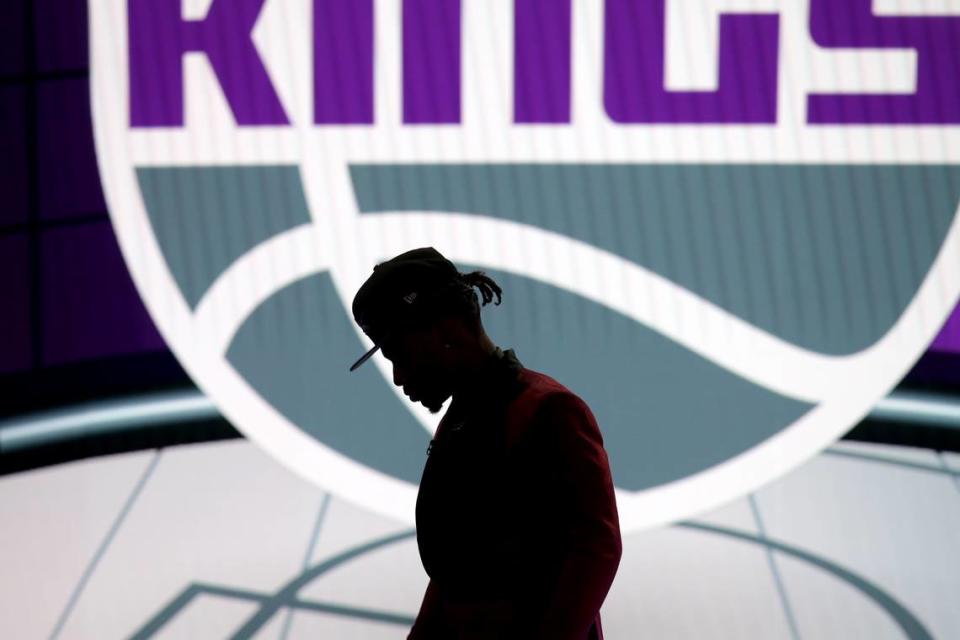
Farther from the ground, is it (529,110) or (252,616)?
(529,110)

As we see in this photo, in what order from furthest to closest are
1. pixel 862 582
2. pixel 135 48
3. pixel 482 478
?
pixel 135 48
pixel 862 582
pixel 482 478

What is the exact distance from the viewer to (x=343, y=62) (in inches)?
116

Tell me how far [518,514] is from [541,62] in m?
1.98

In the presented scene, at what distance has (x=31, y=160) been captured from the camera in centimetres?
302

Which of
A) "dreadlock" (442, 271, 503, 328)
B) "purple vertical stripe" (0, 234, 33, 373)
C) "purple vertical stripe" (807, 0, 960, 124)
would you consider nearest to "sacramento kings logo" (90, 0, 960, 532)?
"purple vertical stripe" (807, 0, 960, 124)

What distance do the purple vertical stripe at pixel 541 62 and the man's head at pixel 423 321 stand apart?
1764 mm

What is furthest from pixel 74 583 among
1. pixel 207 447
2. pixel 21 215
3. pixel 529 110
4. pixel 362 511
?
pixel 529 110

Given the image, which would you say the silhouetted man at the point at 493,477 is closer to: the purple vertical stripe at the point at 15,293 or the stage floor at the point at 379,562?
the stage floor at the point at 379,562

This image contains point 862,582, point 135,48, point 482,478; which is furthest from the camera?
point 135,48

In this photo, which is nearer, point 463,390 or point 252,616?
point 463,390

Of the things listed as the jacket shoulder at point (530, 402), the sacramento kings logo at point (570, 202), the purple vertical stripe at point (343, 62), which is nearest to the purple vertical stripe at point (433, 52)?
the sacramento kings logo at point (570, 202)

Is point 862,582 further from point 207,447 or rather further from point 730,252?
point 207,447

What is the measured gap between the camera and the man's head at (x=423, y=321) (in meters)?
1.19

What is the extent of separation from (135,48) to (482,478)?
7.30 feet
